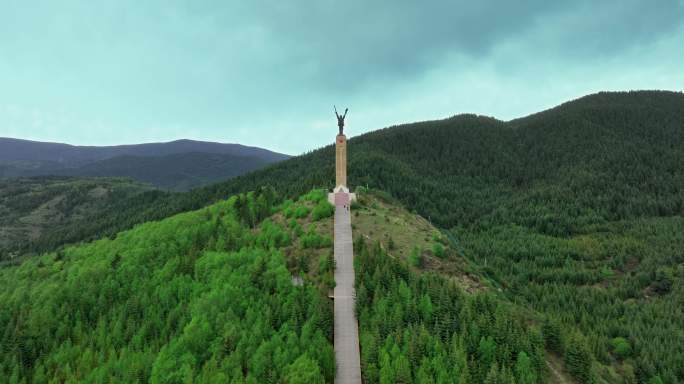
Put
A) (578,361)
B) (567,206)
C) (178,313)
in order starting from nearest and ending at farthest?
(578,361)
(178,313)
(567,206)

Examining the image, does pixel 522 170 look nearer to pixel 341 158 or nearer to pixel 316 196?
pixel 341 158

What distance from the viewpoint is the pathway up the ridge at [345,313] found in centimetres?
2985

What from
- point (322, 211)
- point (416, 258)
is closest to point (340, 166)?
point (322, 211)

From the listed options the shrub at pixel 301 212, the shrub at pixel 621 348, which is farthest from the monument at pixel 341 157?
the shrub at pixel 621 348

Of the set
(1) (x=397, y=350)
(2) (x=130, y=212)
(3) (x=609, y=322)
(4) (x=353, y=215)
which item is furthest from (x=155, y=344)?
(2) (x=130, y=212)

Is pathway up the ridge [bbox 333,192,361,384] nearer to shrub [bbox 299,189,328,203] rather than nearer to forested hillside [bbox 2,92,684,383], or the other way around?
shrub [bbox 299,189,328,203]

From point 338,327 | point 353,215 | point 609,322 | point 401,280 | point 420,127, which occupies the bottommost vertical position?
point 609,322

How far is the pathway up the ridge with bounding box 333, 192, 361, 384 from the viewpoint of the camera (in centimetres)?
2985

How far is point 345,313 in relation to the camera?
34.0 m

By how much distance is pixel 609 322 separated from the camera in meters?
49.1

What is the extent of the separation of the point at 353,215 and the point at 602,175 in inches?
4525

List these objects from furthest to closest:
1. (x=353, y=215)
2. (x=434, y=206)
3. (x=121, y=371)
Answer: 1. (x=434, y=206)
2. (x=353, y=215)
3. (x=121, y=371)

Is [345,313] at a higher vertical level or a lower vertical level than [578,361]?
higher

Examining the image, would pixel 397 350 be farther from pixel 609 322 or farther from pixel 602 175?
pixel 602 175
